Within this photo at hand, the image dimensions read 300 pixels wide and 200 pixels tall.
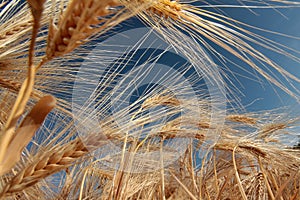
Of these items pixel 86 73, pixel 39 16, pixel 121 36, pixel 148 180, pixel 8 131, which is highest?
pixel 121 36

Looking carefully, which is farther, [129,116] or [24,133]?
[129,116]

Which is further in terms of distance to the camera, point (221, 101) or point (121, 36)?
point (221, 101)

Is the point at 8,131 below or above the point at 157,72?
below

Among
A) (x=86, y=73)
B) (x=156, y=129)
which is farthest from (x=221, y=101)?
(x=86, y=73)

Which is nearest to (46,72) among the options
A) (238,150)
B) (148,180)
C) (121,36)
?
(121,36)

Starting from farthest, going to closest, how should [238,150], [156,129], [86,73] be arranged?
[86,73] → [238,150] → [156,129]

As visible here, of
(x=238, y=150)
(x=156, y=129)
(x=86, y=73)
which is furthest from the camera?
(x=86, y=73)

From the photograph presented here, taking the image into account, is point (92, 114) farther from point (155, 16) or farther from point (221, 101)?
point (221, 101)
